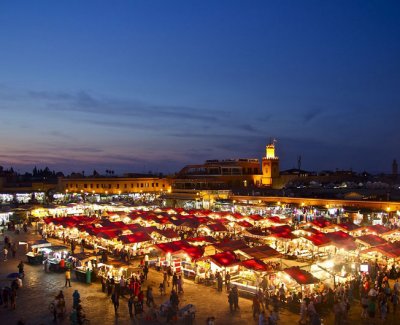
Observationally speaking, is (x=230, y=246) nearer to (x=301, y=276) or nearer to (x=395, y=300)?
(x=301, y=276)

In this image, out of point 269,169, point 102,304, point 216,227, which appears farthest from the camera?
point 269,169

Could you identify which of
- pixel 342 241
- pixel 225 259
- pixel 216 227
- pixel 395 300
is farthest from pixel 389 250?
pixel 216 227

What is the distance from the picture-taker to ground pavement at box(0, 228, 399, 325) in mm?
12859

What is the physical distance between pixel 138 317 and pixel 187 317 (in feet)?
5.79

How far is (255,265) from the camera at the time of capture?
615 inches

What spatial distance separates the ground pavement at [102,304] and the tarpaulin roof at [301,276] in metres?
1.04

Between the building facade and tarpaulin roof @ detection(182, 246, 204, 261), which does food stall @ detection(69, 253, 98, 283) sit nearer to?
tarpaulin roof @ detection(182, 246, 204, 261)

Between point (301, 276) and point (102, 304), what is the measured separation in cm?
649

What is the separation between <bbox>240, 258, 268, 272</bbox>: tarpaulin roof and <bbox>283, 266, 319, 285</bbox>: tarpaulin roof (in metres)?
1.25

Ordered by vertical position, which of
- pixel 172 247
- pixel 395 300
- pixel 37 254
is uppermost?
pixel 172 247

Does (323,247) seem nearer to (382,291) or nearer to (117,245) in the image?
(382,291)

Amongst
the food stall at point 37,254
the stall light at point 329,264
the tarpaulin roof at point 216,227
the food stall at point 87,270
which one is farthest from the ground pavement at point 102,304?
the tarpaulin roof at point 216,227

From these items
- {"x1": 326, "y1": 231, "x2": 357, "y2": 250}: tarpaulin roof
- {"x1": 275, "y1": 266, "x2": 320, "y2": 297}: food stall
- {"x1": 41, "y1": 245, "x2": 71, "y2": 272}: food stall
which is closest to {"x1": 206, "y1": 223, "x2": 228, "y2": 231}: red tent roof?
{"x1": 326, "y1": 231, "x2": 357, "y2": 250}: tarpaulin roof

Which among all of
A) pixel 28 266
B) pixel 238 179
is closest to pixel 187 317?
pixel 28 266
